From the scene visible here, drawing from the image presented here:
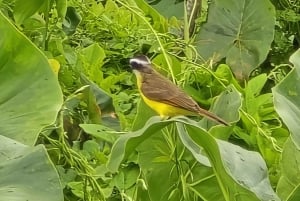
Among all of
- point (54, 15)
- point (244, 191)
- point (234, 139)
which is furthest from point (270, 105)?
point (244, 191)

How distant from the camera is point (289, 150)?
1.70m

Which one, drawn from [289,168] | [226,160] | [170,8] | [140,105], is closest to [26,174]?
[226,160]

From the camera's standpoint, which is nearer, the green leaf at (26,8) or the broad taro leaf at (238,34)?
the green leaf at (26,8)

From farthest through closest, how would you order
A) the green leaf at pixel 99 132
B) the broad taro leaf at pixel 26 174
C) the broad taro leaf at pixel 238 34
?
the broad taro leaf at pixel 238 34 < the green leaf at pixel 99 132 < the broad taro leaf at pixel 26 174

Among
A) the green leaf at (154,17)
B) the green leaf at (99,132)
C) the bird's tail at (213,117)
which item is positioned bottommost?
the green leaf at (154,17)

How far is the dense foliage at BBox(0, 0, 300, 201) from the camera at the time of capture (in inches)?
57.4

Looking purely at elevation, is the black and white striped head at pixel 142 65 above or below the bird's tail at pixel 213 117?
below

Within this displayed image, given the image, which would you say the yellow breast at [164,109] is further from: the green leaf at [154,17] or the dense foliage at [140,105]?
the green leaf at [154,17]

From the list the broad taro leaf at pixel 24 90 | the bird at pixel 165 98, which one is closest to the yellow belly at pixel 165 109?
the bird at pixel 165 98

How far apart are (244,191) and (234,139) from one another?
1.99ft

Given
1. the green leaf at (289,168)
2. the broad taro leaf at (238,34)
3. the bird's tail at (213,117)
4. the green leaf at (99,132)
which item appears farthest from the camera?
the broad taro leaf at (238,34)

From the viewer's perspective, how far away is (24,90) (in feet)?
5.09

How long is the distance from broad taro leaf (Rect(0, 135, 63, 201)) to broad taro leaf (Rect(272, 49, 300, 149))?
1.11 feet

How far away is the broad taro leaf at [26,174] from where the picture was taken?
1343 mm
